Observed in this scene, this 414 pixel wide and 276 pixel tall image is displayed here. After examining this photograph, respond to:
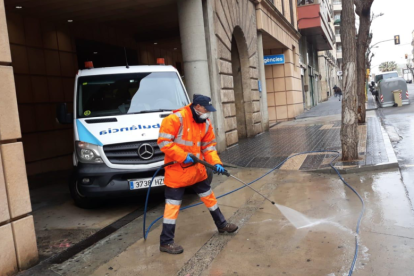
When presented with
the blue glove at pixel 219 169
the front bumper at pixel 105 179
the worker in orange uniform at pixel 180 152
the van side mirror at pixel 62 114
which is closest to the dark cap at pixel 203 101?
the worker in orange uniform at pixel 180 152

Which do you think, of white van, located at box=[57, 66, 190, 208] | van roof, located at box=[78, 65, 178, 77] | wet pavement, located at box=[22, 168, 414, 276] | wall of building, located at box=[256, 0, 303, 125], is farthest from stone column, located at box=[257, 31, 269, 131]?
wet pavement, located at box=[22, 168, 414, 276]

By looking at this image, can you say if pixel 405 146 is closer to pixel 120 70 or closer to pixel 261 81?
pixel 120 70

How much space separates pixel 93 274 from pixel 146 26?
34.7 ft

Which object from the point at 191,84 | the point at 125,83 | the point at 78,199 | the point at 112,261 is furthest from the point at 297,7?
the point at 112,261

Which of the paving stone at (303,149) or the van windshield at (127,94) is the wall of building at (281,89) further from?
the van windshield at (127,94)

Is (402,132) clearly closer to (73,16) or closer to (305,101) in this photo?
(73,16)

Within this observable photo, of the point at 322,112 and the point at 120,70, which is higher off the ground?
the point at 120,70

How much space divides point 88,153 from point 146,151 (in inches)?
32.8

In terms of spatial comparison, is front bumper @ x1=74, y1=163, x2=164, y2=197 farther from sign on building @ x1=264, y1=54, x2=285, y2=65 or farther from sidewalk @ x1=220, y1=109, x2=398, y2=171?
sign on building @ x1=264, y1=54, x2=285, y2=65

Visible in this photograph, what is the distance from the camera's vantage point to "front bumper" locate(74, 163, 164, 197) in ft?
18.3

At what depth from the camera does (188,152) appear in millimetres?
4270

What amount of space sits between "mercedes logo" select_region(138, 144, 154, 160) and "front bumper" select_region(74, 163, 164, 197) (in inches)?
8.0

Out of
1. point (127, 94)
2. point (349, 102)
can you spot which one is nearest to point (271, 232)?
point (127, 94)

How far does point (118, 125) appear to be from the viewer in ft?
19.5
